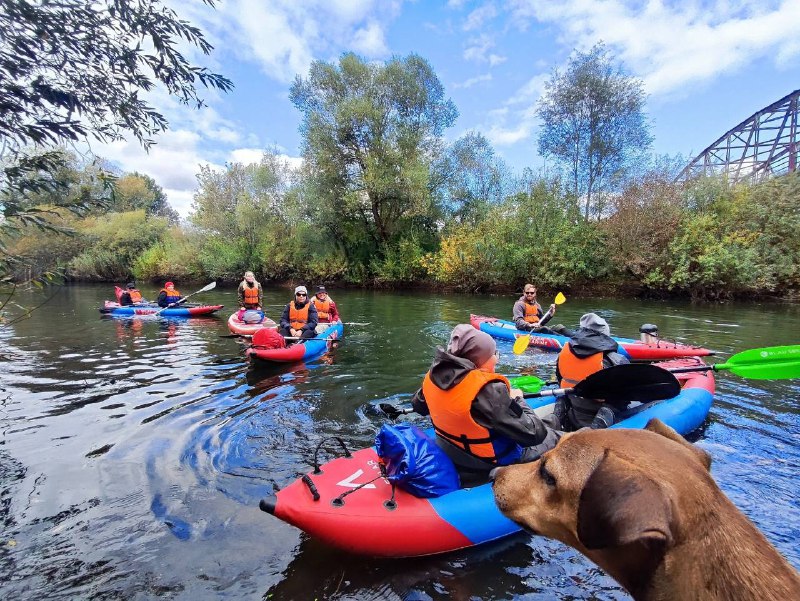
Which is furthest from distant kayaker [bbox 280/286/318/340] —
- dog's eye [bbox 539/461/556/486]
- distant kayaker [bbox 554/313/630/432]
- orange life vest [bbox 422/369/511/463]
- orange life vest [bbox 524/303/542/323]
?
dog's eye [bbox 539/461/556/486]

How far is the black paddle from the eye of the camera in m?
3.84

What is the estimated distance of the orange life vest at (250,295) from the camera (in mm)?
11509

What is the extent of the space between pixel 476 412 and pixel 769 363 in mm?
4846

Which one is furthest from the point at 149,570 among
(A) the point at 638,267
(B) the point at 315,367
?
(A) the point at 638,267

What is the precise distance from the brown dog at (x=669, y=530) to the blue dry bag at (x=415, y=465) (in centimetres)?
173

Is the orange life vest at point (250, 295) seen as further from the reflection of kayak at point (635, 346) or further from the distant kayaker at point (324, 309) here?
the reflection of kayak at point (635, 346)

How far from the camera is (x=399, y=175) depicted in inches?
991

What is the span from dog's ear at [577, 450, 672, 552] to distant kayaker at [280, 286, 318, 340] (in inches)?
333

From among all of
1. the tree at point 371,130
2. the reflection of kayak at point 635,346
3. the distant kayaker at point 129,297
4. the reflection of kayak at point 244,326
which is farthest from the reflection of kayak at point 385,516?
the tree at point 371,130

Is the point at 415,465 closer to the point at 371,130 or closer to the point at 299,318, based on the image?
the point at 299,318

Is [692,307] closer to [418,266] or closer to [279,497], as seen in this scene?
[418,266]

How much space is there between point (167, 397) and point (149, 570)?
3.70 meters

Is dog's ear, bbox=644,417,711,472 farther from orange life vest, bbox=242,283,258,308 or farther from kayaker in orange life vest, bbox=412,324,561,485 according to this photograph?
orange life vest, bbox=242,283,258,308

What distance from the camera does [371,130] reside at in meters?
25.3
